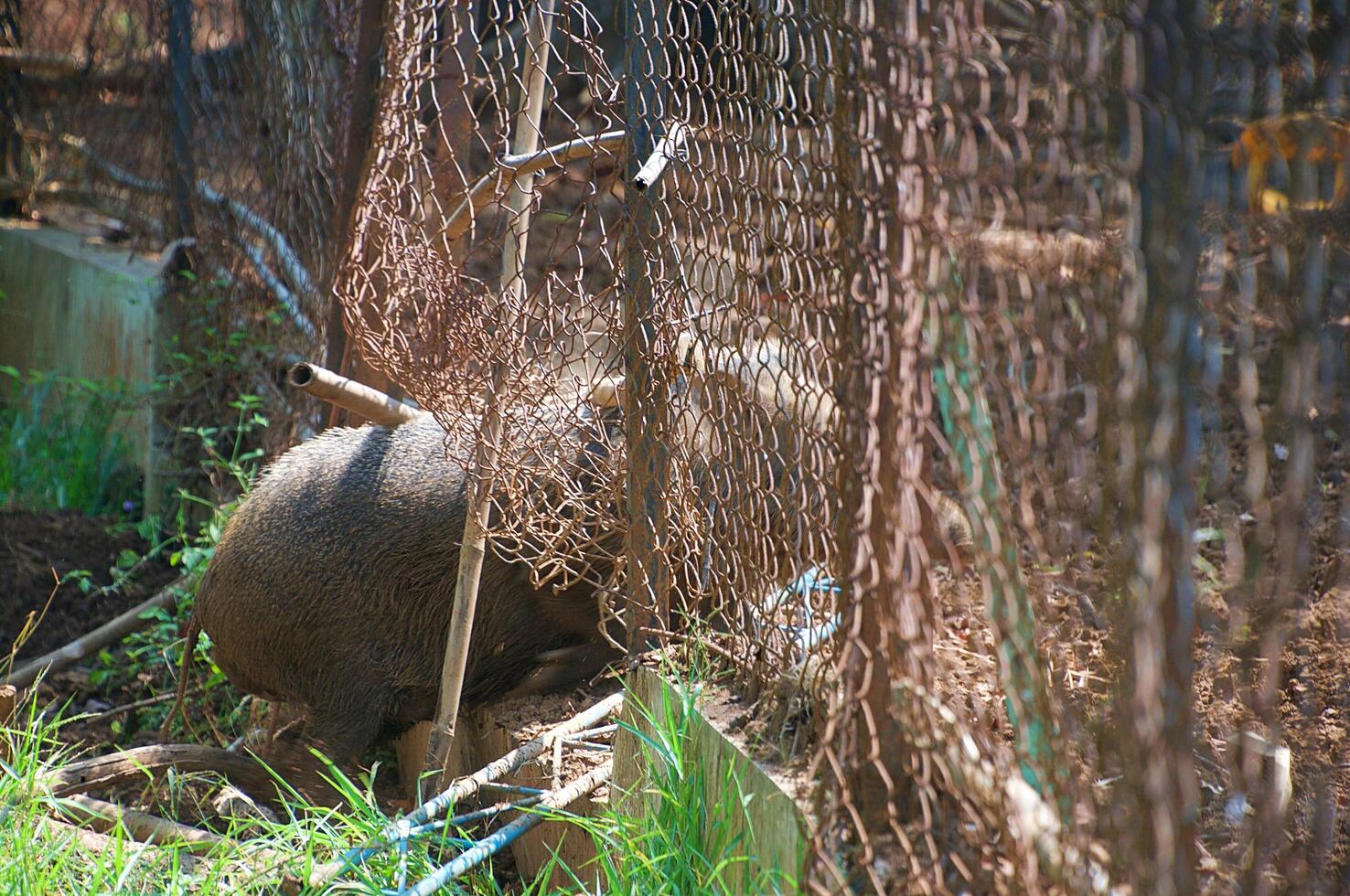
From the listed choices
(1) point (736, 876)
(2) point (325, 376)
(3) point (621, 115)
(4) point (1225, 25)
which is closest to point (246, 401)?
(2) point (325, 376)

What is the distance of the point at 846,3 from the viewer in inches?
55.6

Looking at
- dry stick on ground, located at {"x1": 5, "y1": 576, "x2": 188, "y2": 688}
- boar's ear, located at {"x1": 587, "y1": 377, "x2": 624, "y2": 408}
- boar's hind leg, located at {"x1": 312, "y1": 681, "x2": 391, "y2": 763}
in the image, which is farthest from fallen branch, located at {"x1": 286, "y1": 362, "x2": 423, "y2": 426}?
dry stick on ground, located at {"x1": 5, "y1": 576, "x2": 188, "y2": 688}

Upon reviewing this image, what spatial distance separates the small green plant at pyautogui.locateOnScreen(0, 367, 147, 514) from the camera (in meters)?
5.57

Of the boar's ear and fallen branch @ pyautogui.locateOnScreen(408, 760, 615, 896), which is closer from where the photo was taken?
fallen branch @ pyautogui.locateOnScreen(408, 760, 615, 896)

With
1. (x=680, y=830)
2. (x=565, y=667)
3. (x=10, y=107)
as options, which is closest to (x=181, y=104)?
(x=10, y=107)

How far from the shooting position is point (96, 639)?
4.13m

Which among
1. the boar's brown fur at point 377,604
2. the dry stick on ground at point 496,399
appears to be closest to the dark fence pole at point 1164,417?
the dry stick on ground at point 496,399

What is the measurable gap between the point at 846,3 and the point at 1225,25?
55 centimetres

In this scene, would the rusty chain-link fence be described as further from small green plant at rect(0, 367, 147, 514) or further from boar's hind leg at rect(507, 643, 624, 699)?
small green plant at rect(0, 367, 147, 514)

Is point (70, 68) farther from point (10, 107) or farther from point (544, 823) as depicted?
point (544, 823)

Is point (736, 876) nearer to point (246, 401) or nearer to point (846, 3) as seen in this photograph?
point (846, 3)

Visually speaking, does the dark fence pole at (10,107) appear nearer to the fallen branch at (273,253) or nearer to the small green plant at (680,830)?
the fallen branch at (273,253)

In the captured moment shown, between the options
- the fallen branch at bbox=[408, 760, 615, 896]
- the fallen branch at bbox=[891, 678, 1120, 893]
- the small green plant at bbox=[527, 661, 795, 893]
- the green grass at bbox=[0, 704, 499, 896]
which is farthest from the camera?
the green grass at bbox=[0, 704, 499, 896]

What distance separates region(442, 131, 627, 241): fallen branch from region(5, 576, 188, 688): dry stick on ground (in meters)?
2.31
